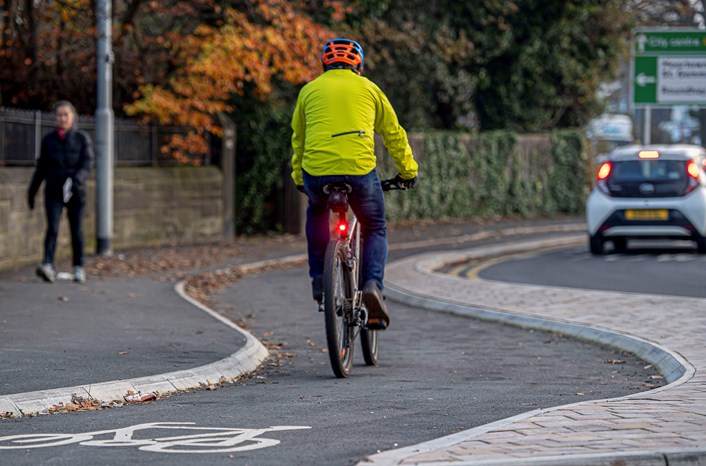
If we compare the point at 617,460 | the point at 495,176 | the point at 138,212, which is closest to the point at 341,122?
the point at 617,460

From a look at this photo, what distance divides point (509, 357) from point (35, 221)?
9.06 m

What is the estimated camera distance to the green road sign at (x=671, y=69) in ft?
84.8

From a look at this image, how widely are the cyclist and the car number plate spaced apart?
41.9 ft

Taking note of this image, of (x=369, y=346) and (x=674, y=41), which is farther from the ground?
(x=674, y=41)

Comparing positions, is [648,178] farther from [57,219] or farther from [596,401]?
[596,401]

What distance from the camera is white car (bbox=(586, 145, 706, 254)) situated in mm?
21031

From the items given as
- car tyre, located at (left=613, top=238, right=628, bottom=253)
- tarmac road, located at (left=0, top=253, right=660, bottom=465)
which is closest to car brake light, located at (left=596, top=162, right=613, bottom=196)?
car tyre, located at (left=613, top=238, right=628, bottom=253)

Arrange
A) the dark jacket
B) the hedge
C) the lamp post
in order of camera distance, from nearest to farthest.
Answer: the dark jacket
the lamp post
the hedge

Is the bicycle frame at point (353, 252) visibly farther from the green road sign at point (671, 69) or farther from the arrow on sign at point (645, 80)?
the arrow on sign at point (645, 80)

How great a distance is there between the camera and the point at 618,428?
20.1ft

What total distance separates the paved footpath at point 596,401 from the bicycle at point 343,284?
1.94 meters

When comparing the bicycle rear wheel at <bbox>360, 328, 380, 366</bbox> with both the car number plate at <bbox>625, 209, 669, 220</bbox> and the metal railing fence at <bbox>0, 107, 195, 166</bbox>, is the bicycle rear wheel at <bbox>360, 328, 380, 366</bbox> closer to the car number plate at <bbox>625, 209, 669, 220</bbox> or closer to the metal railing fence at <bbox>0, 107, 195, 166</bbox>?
the metal railing fence at <bbox>0, 107, 195, 166</bbox>

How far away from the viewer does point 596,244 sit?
71.4 ft

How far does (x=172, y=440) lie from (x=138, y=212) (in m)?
14.9
